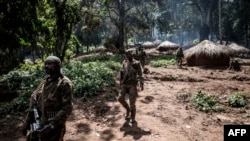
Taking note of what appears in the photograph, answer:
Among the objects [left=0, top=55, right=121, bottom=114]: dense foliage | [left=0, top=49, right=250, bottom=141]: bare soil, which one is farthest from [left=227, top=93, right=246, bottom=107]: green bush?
[left=0, top=55, right=121, bottom=114]: dense foliage

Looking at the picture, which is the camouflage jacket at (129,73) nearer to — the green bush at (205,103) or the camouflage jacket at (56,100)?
the green bush at (205,103)

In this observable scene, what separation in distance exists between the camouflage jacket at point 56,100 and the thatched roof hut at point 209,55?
19737mm

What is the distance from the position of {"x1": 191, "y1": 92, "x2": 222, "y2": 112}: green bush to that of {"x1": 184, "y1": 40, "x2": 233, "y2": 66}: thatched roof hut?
12.0m

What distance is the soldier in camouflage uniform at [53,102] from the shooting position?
4.20m

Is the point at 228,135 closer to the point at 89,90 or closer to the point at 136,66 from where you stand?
the point at 136,66

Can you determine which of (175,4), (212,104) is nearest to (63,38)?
(212,104)

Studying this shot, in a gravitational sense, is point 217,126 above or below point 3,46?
below

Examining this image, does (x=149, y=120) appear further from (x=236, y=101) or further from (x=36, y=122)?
(x=36, y=122)

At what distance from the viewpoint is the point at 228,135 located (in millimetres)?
6188

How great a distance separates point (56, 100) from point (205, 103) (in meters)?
7.39

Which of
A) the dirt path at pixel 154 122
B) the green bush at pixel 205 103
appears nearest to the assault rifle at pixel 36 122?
the dirt path at pixel 154 122

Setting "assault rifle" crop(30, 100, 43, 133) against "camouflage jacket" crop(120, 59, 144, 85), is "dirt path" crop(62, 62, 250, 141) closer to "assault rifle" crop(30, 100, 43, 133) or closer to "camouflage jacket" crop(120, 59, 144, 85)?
"camouflage jacket" crop(120, 59, 144, 85)

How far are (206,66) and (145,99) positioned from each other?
12.9 metres

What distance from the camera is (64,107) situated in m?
4.25
